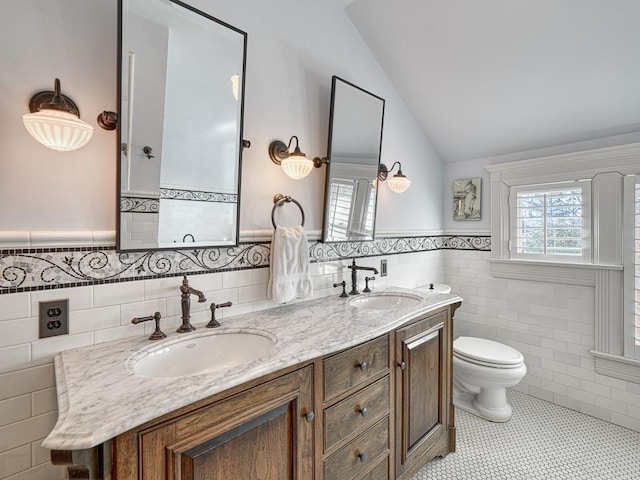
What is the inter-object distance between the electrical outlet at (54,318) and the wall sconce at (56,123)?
20.6 inches

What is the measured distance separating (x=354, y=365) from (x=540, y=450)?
1572mm

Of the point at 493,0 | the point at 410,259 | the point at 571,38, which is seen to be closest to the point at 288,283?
the point at 410,259

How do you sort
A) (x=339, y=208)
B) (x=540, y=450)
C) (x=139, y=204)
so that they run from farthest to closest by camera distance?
(x=339, y=208) → (x=540, y=450) → (x=139, y=204)

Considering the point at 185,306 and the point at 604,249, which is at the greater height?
the point at 604,249

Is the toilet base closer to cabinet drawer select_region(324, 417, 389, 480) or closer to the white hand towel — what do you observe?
cabinet drawer select_region(324, 417, 389, 480)

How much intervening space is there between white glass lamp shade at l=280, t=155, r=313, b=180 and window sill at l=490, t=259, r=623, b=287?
1.97 meters

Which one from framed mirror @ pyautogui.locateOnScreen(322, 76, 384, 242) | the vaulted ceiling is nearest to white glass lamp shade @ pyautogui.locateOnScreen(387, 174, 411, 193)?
framed mirror @ pyautogui.locateOnScreen(322, 76, 384, 242)

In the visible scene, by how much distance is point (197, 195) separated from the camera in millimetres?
1460

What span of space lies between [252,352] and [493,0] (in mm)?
2214

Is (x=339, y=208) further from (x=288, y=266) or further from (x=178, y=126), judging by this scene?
(x=178, y=126)

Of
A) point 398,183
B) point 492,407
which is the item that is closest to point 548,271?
point 492,407

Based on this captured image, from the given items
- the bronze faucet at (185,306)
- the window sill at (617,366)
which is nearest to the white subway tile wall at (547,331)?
the window sill at (617,366)

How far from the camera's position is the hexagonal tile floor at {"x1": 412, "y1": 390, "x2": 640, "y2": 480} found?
1.79 m

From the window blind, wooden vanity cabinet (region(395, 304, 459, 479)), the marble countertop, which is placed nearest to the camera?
→ the marble countertop
